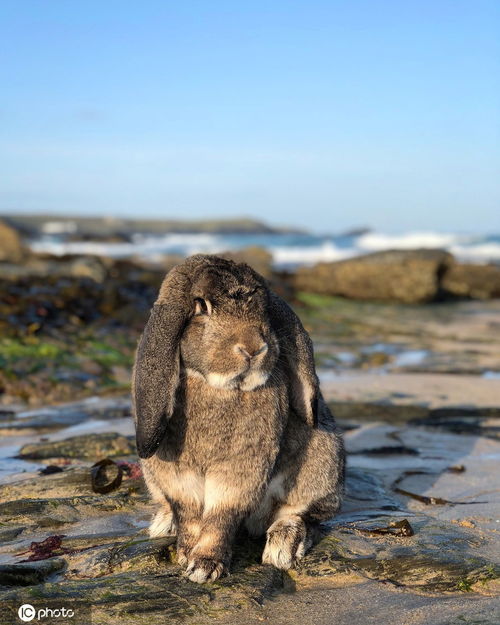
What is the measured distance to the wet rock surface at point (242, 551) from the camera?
11.9 feet

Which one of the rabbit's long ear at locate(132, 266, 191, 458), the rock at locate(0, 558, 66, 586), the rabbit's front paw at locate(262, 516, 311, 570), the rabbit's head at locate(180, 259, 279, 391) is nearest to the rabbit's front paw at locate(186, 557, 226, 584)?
the rabbit's front paw at locate(262, 516, 311, 570)

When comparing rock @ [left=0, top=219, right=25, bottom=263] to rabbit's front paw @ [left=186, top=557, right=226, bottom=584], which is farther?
rock @ [left=0, top=219, right=25, bottom=263]

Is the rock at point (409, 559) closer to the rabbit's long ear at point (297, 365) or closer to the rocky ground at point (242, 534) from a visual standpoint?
the rocky ground at point (242, 534)

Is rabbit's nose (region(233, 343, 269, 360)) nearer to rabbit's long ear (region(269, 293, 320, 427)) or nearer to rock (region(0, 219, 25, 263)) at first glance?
rabbit's long ear (region(269, 293, 320, 427))

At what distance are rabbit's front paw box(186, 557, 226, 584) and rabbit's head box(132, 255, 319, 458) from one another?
0.57 m

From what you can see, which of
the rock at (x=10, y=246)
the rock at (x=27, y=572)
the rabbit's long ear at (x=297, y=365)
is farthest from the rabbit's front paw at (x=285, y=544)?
the rock at (x=10, y=246)

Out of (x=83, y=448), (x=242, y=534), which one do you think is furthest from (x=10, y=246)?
(x=242, y=534)

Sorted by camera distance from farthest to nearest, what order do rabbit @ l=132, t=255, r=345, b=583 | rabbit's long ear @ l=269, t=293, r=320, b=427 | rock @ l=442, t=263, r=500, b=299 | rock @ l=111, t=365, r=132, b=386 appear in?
rock @ l=442, t=263, r=500, b=299 < rock @ l=111, t=365, r=132, b=386 < rabbit's long ear @ l=269, t=293, r=320, b=427 < rabbit @ l=132, t=255, r=345, b=583

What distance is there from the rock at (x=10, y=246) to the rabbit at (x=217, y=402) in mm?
19895

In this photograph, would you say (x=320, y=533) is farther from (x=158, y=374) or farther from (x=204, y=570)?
(x=158, y=374)

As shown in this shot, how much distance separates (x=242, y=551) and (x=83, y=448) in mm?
2412

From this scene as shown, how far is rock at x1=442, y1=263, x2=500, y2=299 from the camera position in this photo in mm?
21719

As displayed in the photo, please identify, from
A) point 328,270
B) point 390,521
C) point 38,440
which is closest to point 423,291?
point 328,270

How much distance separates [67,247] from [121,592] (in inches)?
2021
